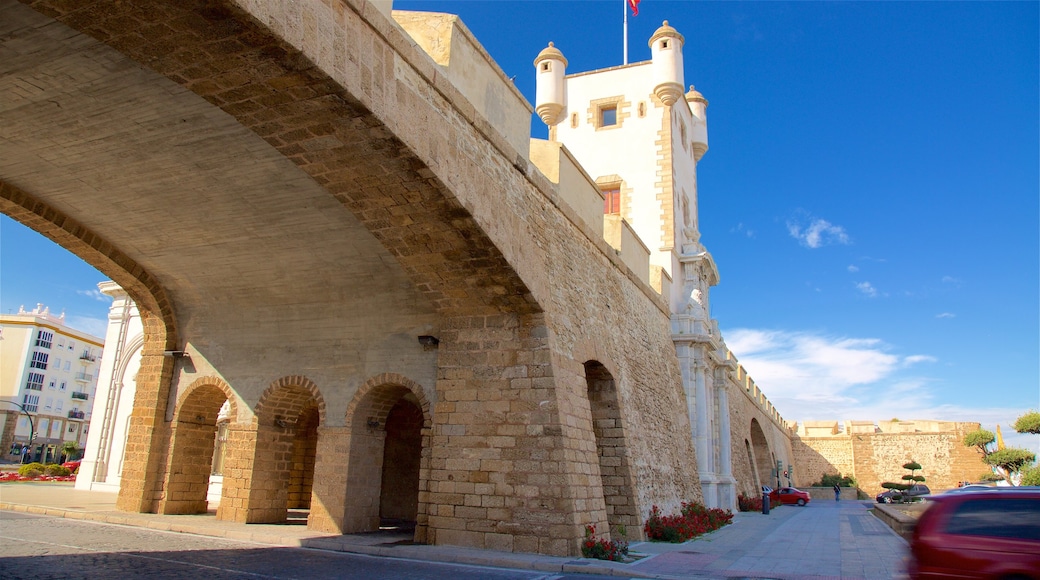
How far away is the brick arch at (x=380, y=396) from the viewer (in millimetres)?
11484

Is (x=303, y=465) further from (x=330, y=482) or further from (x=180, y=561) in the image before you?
(x=180, y=561)

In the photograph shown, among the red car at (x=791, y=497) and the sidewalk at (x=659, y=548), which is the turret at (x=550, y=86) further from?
the red car at (x=791, y=497)

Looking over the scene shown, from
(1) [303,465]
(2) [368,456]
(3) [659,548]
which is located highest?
(2) [368,456]

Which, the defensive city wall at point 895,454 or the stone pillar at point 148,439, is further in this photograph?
the defensive city wall at point 895,454

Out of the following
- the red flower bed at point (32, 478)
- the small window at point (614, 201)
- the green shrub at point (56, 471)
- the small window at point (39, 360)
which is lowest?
the red flower bed at point (32, 478)

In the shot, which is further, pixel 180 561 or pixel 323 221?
pixel 323 221

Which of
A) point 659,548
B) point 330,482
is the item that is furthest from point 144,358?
point 659,548

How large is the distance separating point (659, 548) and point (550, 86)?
51.2 feet

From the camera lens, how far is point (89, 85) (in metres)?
7.71

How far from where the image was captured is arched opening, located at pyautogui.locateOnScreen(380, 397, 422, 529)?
15.6m

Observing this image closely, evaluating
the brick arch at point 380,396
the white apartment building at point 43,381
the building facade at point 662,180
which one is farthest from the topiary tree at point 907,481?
the white apartment building at point 43,381

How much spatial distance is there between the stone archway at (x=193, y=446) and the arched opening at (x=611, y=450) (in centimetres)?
705

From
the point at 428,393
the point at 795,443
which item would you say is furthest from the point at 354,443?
the point at 795,443

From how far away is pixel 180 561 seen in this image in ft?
26.8
